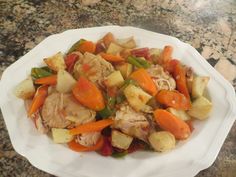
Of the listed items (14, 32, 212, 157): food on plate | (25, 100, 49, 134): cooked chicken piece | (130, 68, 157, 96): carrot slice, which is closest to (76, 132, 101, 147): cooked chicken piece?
(14, 32, 212, 157): food on plate

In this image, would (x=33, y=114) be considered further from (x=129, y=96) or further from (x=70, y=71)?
(x=129, y=96)

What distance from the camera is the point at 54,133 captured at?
4.26 feet

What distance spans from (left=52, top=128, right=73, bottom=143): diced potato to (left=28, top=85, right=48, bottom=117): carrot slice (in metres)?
0.11

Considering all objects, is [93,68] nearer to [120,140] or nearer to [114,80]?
[114,80]

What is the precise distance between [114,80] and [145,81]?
0.10m

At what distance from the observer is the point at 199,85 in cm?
146

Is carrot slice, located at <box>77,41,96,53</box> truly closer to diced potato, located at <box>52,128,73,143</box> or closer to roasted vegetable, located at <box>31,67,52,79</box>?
roasted vegetable, located at <box>31,67,52,79</box>

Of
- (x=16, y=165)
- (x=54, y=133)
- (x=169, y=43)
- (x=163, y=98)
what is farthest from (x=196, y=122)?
(x=16, y=165)

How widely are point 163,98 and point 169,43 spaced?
370mm

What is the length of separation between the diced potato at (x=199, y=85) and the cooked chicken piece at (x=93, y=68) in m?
0.30

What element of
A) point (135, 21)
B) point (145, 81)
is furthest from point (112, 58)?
point (135, 21)

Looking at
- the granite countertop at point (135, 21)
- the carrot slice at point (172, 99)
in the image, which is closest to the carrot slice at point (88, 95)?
the carrot slice at point (172, 99)

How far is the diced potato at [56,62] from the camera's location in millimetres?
1464

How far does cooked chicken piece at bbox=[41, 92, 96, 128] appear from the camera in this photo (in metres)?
1.31
